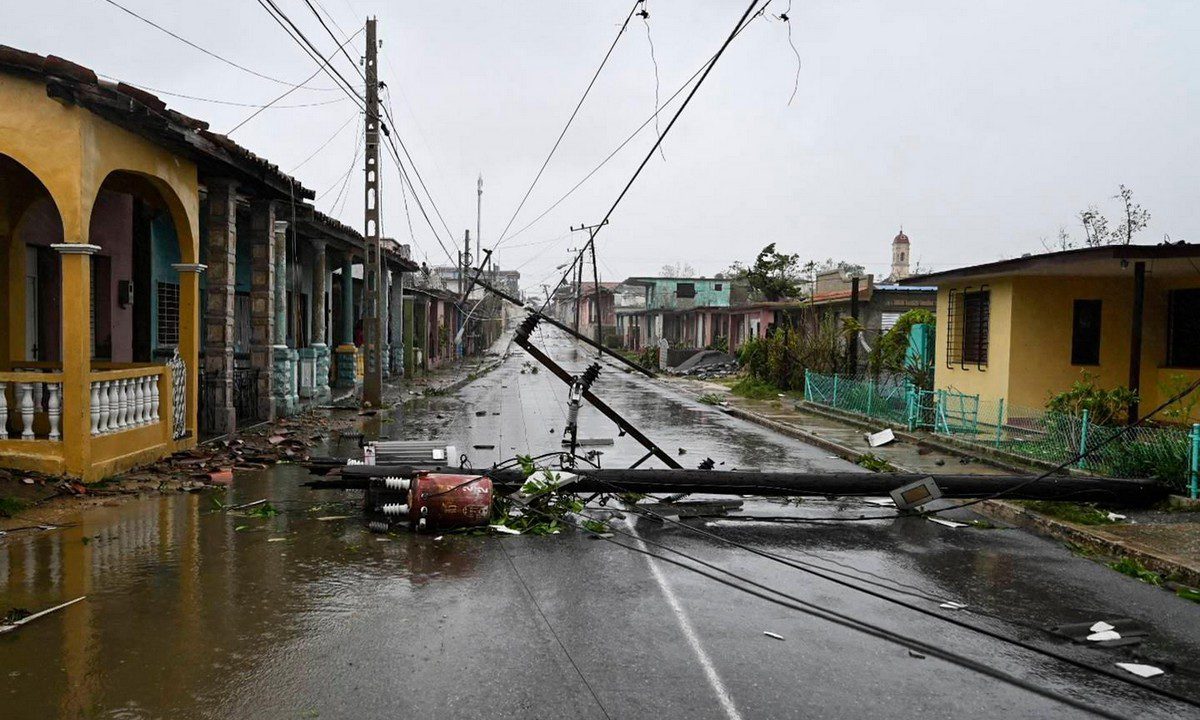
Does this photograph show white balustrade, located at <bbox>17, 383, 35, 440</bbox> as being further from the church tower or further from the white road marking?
the church tower

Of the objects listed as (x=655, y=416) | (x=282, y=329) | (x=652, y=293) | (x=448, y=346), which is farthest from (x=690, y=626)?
(x=652, y=293)

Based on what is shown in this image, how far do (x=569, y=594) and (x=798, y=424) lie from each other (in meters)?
15.0

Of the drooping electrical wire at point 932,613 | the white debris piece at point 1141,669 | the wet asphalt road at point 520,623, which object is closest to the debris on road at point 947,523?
the wet asphalt road at point 520,623

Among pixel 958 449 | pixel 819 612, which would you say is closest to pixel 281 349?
pixel 958 449

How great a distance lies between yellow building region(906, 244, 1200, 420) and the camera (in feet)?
50.0

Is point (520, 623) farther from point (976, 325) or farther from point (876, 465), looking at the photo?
point (976, 325)

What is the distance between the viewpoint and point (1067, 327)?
16.6m

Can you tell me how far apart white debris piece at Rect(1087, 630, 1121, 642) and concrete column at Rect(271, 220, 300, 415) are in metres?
16.0

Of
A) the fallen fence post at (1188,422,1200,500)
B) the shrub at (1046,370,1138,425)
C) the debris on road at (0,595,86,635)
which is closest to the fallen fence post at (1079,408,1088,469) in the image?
the shrub at (1046,370,1138,425)

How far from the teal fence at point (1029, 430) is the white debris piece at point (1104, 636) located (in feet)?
15.3

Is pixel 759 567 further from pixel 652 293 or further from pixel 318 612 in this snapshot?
pixel 652 293

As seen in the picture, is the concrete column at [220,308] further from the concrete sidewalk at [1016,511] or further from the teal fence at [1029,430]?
the teal fence at [1029,430]

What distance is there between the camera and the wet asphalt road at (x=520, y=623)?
488cm

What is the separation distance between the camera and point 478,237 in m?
71.6
